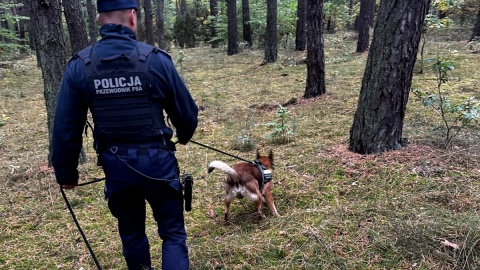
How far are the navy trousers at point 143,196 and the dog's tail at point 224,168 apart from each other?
25.2 inches

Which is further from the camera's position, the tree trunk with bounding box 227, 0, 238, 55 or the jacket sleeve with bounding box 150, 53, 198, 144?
the tree trunk with bounding box 227, 0, 238, 55

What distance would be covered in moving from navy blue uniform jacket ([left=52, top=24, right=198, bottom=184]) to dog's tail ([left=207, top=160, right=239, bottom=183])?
0.88 m

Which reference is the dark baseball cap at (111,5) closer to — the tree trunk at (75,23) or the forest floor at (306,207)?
the forest floor at (306,207)

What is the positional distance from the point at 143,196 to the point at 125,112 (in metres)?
0.63

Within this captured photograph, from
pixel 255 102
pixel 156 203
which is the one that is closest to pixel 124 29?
pixel 156 203

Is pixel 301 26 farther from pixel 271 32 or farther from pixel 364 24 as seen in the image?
pixel 364 24

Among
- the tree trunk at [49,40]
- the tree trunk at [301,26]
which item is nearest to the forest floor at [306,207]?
the tree trunk at [49,40]

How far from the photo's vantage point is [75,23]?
812 centimetres

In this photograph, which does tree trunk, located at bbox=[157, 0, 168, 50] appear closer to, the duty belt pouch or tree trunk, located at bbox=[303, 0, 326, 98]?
tree trunk, located at bbox=[303, 0, 326, 98]

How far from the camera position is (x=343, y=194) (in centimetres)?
367

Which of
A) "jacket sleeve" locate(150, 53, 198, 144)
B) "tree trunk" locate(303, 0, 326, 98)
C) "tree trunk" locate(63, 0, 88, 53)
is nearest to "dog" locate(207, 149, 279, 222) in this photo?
"jacket sleeve" locate(150, 53, 198, 144)

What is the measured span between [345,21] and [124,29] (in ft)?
79.0

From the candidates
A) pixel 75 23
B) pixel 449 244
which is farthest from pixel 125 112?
pixel 75 23

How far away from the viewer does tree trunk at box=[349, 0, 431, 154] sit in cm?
381
